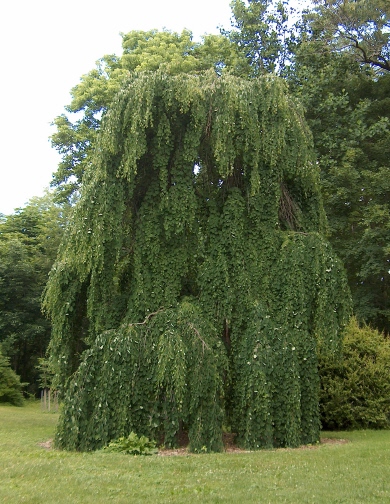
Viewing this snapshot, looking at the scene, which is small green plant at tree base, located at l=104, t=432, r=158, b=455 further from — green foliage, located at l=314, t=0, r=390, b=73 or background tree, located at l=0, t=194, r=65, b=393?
background tree, located at l=0, t=194, r=65, b=393

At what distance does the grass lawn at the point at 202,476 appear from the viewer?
208 inches

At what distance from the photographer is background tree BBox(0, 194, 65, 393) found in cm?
2588

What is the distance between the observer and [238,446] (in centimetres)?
913

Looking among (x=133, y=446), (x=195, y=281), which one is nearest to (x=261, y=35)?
(x=195, y=281)

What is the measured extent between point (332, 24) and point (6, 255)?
18085mm

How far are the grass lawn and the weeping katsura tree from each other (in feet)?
2.89

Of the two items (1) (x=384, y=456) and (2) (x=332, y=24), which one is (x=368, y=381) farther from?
(2) (x=332, y=24)

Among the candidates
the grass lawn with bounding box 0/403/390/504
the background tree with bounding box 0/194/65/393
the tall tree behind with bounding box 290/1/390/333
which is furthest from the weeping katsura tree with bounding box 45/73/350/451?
the background tree with bounding box 0/194/65/393

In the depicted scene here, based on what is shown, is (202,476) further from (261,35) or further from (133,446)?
(261,35)

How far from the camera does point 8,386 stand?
22625 millimetres

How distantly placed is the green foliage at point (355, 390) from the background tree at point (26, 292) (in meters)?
16.7

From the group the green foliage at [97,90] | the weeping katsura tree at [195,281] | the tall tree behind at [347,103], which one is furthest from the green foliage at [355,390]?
the green foliage at [97,90]

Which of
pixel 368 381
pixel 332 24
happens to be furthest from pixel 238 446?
A: pixel 332 24

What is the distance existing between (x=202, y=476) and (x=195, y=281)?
4.48 metres
